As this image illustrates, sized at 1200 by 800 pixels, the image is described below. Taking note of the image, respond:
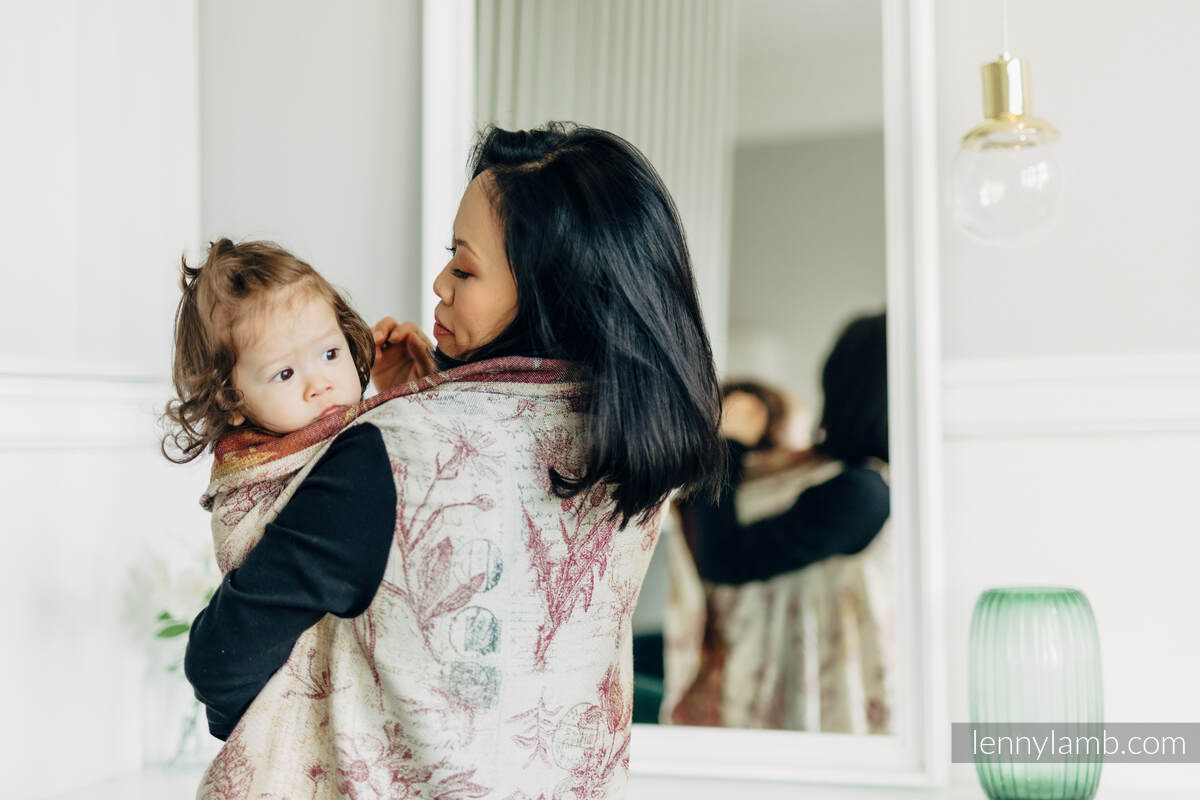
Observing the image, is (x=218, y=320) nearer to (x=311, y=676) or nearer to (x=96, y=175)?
(x=311, y=676)

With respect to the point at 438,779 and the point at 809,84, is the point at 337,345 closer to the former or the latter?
the point at 438,779

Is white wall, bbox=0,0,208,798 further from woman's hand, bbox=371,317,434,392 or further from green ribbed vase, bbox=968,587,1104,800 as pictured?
green ribbed vase, bbox=968,587,1104,800

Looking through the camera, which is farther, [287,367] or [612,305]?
[287,367]

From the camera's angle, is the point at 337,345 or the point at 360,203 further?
the point at 360,203

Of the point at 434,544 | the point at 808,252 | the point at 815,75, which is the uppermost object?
the point at 815,75

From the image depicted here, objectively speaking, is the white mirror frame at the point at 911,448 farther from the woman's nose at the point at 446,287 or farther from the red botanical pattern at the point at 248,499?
the red botanical pattern at the point at 248,499

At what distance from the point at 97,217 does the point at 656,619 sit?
1.05 metres

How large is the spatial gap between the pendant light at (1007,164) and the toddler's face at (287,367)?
89 cm

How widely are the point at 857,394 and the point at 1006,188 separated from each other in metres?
0.33

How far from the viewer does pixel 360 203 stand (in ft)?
5.62

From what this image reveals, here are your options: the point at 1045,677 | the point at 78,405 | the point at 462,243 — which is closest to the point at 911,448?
the point at 1045,677

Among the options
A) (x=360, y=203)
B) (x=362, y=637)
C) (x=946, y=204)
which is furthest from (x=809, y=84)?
(x=362, y=637)
